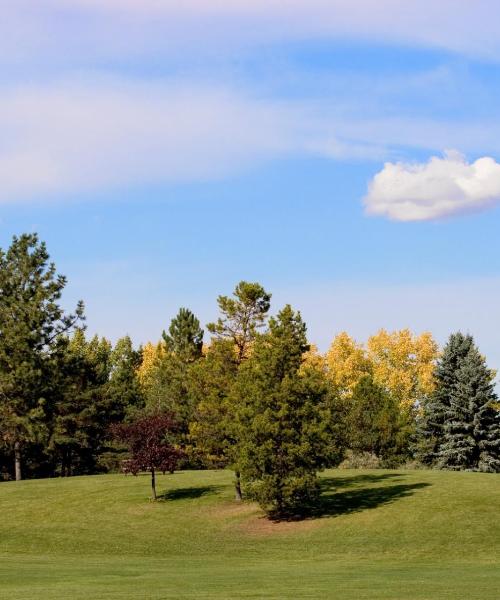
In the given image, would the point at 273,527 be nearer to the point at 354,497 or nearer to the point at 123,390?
the point at 354,497

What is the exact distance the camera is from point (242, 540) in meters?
40.1

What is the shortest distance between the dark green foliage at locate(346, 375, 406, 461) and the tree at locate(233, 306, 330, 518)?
3099 centimetres

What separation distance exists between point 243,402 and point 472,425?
32.1m

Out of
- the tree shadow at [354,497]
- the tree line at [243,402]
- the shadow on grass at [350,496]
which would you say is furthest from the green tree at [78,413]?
the tree shadow at [354,497]

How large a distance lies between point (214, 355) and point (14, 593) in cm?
2826

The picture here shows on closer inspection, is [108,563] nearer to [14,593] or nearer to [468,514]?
[14,593]

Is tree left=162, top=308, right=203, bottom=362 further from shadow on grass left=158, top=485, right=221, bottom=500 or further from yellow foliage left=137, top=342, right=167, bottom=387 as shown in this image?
shadow on grass left=158, top=485, right=221, bottom=500

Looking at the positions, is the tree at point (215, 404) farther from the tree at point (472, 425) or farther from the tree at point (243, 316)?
the tree at point (472, 425)

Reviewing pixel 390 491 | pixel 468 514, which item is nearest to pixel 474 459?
pixel 390 491

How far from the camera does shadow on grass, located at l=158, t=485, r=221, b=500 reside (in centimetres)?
4981

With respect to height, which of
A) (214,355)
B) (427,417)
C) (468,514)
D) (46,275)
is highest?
(46,275)

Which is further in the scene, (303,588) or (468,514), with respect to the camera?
(468,514)

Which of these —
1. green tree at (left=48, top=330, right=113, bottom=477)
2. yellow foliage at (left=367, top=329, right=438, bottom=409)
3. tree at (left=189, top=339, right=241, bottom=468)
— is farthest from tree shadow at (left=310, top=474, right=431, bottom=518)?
yellow foliage at (left=367, top=329, right=438, bottom=409)

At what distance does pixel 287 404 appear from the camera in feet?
140
